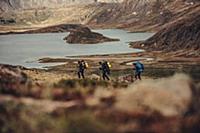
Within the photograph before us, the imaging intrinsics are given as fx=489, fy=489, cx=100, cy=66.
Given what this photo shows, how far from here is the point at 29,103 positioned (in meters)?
16.3

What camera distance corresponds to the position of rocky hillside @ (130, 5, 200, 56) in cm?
13962

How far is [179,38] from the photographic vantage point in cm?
15012

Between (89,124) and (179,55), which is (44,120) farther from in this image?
(179,55)

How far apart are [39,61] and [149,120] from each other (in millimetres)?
110463

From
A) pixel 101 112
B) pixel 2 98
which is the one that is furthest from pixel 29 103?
Result: pixel 101 112

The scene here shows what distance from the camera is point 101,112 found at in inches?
596

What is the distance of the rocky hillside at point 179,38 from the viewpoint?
139625 mm

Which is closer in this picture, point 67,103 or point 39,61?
point 67,103

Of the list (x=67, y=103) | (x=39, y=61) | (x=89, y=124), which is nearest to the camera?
(x=89, y=124)

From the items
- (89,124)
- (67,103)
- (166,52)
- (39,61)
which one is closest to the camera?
(89,124)

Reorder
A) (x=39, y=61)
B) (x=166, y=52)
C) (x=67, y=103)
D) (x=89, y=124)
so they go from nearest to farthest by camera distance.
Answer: (x=89, y=124) → (x=67, y=103) → (x=39, y=61) → (x=166, y=52)

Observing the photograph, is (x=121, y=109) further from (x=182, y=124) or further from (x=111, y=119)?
(x=182, y=124)

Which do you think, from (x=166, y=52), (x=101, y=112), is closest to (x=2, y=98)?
(x=101, y=112)

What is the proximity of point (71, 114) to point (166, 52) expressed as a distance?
12789 centimetres
